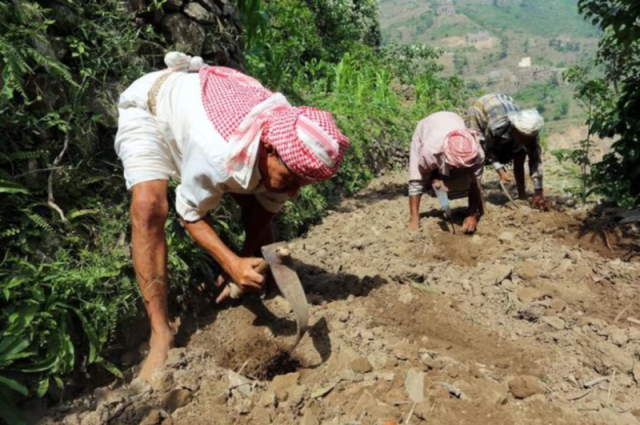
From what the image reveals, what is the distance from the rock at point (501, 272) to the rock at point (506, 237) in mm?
611

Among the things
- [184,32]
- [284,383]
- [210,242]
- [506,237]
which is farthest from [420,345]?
[184,32]

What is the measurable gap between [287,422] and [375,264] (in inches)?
62.5

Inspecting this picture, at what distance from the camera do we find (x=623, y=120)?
4.08 meters

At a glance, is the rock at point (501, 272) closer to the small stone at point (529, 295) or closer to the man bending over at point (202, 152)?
the small stone at point (529, 295)

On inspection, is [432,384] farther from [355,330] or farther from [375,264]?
[375,264]

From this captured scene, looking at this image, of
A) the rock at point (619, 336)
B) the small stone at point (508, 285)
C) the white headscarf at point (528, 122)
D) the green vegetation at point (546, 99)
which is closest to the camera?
the rock at point (619, 336)

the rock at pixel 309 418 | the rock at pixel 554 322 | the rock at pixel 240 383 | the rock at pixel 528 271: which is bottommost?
the rock at pixel 528 271

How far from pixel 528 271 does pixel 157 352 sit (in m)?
2.20

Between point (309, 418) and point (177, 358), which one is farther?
point (177, 358)

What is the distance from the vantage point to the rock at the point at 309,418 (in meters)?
1.85

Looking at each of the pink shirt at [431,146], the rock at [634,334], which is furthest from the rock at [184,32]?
the rock at [634,334]

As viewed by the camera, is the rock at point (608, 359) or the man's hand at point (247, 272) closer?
the man's hand at point (247, 272)

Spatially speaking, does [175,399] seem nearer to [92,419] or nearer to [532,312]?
[92,419]

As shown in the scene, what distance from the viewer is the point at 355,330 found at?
2494 mm
